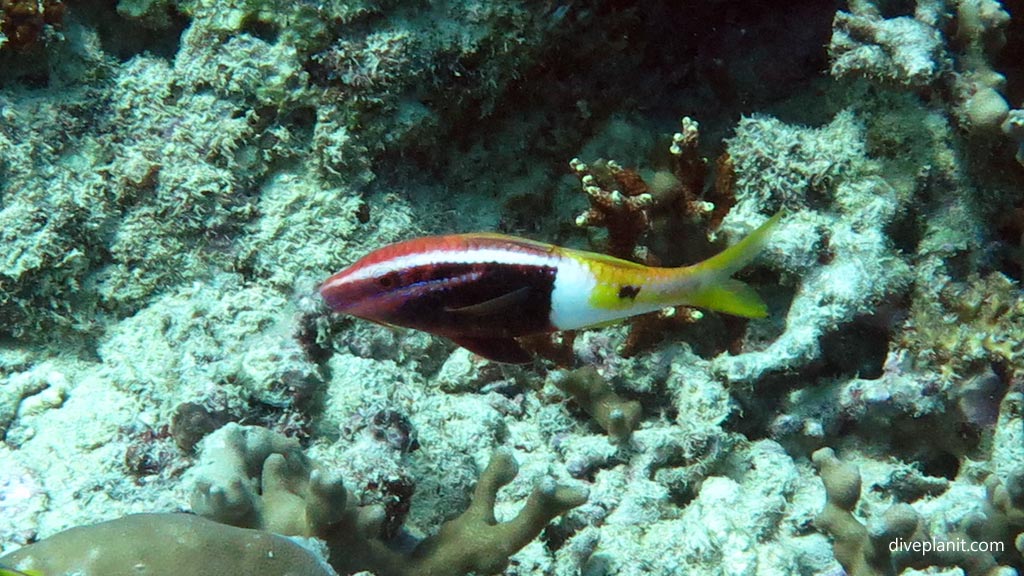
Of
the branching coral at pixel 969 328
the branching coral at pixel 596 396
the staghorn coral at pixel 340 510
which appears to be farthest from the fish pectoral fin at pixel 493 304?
the branching coral at pixel 969 328

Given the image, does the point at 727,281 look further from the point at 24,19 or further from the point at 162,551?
the point at 24,19

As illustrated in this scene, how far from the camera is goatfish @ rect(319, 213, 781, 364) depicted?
219 cm

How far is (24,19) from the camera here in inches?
135

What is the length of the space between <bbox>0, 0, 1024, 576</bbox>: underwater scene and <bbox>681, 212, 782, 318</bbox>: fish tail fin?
0.75 meters

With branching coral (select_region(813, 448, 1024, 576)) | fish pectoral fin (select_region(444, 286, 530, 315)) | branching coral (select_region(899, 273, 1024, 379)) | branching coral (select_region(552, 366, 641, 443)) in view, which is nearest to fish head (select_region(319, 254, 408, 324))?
fish pectoral fin (select_region(444, 286, 530, 315))

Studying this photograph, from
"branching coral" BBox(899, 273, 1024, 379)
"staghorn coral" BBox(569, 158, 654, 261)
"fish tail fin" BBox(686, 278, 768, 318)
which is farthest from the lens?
"staghorn coral" BBox(569, 158, 654, 261)

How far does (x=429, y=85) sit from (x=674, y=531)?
2433 millimetres

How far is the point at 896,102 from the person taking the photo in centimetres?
355

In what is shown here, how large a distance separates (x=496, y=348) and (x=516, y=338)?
0.34m

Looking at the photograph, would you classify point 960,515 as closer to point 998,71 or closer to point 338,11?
point 998,71

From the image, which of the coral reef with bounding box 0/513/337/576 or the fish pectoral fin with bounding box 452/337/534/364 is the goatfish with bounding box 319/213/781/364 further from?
the coral reef with bounding box 0/513/337/576

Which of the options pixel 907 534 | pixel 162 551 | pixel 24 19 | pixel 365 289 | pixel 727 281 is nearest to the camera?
pixel 162 551

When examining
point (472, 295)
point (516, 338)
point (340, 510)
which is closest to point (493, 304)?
point (472, 295)

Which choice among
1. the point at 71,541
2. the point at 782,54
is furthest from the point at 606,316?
the point at 782,54
